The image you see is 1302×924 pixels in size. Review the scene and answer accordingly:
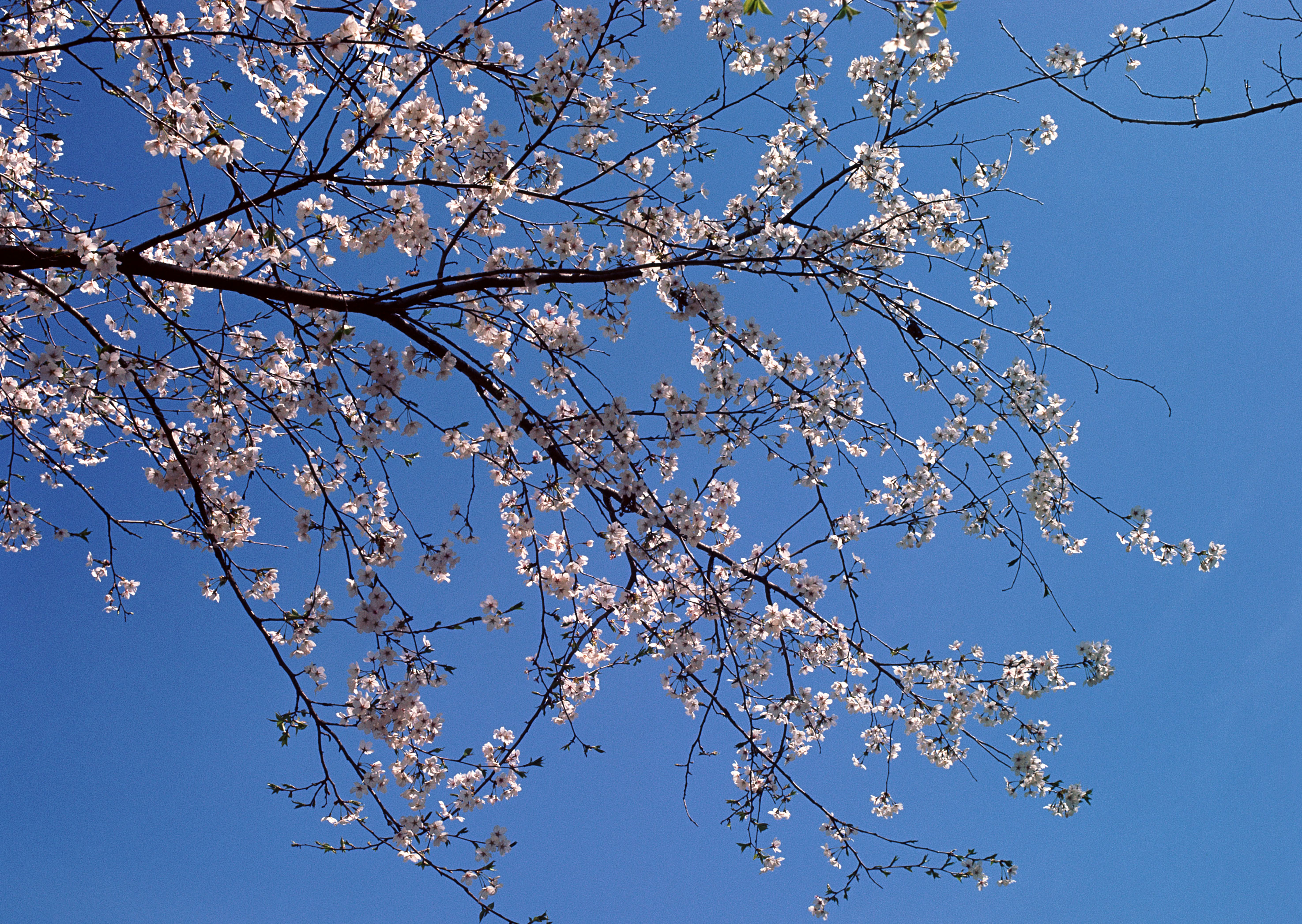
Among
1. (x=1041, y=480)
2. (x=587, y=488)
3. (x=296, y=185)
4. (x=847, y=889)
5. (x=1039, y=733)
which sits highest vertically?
(x=296, y=185)

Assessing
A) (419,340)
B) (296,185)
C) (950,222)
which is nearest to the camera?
(296,185)

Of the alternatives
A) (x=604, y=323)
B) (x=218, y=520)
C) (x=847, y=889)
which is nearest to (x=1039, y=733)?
(x=847, y=889)

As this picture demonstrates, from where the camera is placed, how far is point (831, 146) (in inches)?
164

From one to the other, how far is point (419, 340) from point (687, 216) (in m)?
1.78

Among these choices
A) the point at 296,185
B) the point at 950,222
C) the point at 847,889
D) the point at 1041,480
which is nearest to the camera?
the point at 296,185

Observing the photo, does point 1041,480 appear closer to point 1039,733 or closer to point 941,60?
point 1039,733

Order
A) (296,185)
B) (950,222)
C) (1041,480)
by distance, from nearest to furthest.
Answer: (296,185) → (950,222) → (1041,480)

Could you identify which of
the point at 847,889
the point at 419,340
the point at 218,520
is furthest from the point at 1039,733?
the point at 218,520

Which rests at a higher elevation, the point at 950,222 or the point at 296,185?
the point at 950,222

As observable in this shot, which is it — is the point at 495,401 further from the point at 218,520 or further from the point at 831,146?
the point at 831,146

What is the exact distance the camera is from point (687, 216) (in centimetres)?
459

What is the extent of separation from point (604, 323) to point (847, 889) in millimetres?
3998

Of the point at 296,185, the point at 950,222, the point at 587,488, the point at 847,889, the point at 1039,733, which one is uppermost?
the point at 950,222

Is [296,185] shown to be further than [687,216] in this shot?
No
